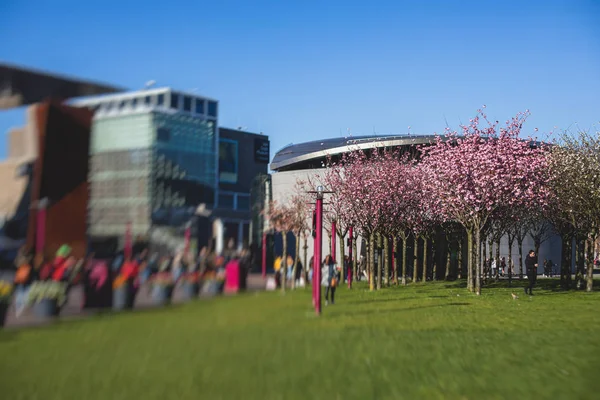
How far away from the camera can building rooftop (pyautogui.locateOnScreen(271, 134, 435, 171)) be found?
254 feet

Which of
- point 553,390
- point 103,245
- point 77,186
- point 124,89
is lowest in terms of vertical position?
point 553,390

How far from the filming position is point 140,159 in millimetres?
15359

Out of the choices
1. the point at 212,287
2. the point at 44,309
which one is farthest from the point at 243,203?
the point at 44,309

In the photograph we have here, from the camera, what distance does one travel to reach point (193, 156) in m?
16.8

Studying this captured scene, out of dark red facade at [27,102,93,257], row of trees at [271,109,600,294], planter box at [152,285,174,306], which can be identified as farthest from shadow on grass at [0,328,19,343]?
row of trees at [271,109,600,294]

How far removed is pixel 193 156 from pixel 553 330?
12.1 meters

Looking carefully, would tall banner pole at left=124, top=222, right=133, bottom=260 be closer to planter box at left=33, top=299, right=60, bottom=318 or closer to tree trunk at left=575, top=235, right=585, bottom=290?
planter box at left=33, top=299, right=60, bottom=318

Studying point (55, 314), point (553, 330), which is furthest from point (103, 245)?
point (553, 330)

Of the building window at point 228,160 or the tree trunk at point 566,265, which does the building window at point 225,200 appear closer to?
the building window at point 228,160

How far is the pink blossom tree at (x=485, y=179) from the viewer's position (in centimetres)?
Answer: 4269

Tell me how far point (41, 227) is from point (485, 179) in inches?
1273

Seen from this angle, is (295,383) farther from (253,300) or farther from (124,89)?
(253,300)

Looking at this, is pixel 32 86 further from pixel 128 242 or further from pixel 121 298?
pixel 121 298

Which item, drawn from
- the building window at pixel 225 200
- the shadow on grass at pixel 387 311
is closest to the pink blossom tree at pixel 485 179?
the shadow on grass at pixel 387 311
